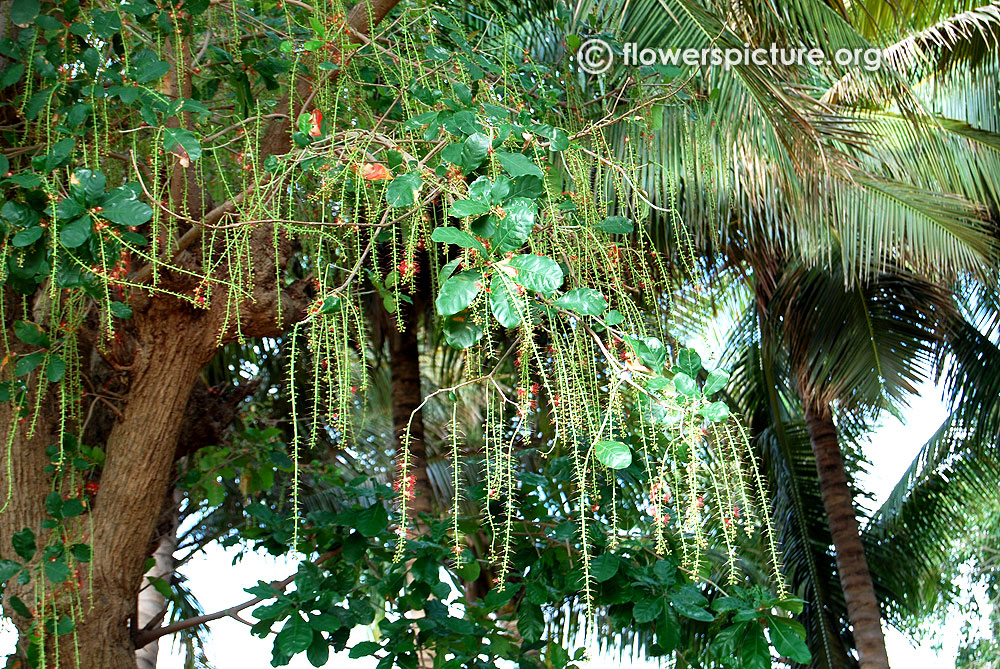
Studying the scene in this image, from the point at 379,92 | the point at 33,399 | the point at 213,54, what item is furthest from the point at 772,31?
the point at 33,399

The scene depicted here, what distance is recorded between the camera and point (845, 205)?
3.70 meters

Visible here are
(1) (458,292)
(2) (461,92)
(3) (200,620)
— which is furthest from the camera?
(3) (200,620)

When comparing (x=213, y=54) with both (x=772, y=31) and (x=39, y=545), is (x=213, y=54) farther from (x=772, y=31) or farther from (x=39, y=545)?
(x=772, y=31)

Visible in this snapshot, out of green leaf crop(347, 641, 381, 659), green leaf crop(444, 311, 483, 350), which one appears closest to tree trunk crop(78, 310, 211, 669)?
green leaf crop(347, 641, 381, 659)

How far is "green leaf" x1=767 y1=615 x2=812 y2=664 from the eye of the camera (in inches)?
79.4

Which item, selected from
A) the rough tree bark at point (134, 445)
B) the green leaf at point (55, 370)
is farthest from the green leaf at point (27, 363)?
the rough tree bark at point (134, 445)

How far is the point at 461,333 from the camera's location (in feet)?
5.04

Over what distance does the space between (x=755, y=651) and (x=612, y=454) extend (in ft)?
3.37

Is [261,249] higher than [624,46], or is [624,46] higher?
[624,46]

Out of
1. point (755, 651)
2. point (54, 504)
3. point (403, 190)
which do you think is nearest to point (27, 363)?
point (54, 504)

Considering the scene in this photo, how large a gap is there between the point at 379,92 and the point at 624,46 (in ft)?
2.64

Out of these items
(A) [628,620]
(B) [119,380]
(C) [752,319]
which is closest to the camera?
(A) [628,620]

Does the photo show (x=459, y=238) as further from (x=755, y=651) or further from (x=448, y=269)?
(x=755, y=651)

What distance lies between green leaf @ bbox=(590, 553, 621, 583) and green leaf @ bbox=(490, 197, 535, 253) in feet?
3.56
